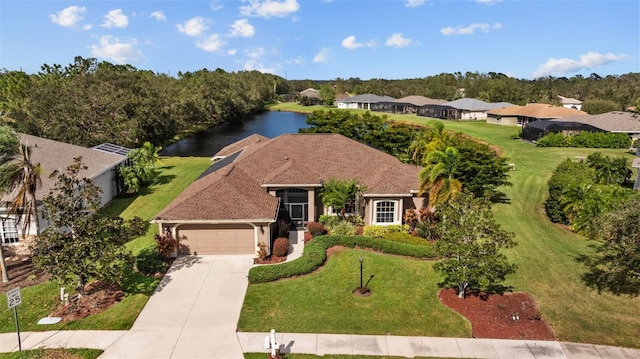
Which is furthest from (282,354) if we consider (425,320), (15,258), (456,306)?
(15,258)

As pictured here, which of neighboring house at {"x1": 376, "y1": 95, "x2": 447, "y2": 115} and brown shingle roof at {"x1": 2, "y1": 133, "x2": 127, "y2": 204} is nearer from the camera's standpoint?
brown shingle roof at {"x1": 2, "y1": 133, "x2": 127, "y2": 204}

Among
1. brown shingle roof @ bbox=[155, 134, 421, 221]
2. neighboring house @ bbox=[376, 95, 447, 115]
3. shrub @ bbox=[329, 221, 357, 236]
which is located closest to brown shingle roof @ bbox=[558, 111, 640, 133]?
neighboring house @ bbox=[376, 95, 447, 115]

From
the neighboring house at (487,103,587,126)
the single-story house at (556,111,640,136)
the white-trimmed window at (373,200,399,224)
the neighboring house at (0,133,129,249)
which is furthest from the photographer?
the neighboring house at (487,103,587,126)

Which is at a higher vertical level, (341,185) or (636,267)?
(341,185)

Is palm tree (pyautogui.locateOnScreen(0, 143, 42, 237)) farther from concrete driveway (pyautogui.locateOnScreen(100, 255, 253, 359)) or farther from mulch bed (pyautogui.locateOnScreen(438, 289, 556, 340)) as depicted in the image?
mulch bed (pyautogui.locateOnScreen(438, 289, 556, 340))

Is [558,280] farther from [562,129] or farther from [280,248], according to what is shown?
[562,129]

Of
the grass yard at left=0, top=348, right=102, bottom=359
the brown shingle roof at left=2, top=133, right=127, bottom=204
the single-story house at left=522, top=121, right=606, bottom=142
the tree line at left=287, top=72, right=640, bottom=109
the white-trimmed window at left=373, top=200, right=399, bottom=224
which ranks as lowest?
the grass yard at left=0, top=348, right=102, bottom=359

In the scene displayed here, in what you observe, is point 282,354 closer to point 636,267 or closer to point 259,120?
point 636,267
